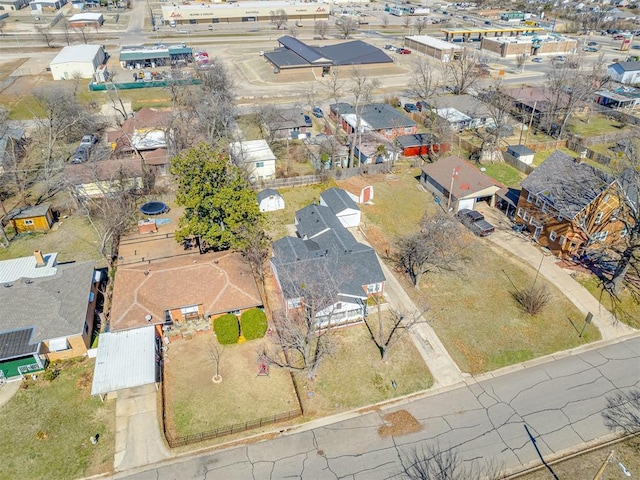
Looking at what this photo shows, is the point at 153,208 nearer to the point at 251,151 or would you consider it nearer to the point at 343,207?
the point at 251,151

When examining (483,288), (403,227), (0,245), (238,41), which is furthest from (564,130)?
(238,41)

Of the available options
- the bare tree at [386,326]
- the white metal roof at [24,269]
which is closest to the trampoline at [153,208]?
the white metal roof at [24,269]

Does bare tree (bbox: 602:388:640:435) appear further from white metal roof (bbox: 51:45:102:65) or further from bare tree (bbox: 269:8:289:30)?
bare tree (bbox: 269:8:289:30)

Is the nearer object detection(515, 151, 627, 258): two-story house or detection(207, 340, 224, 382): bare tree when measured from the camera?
detection(207, 340, 224, 382): bare tree

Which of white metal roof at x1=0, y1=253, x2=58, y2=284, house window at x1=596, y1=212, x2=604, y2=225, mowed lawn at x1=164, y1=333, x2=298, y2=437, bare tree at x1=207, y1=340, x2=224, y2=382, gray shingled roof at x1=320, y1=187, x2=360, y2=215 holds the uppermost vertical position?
house window at x1=596, y1=212, x2=604, y2=225

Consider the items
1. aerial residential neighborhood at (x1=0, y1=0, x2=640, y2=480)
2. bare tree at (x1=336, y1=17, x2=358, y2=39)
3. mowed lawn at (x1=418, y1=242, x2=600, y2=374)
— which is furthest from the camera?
bare tree at (x1=336, y1=17, x2=358, y2=39)

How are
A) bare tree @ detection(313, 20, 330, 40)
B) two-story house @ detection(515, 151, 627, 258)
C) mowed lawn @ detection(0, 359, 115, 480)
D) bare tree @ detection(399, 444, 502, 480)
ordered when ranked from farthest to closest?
bare tree @ detection(313, 20, 330, 40)
two-story house @ detection(515, 151, 627, 258)
mowed lawn @ detection(0, 359, 115, 480)
bare tree @ detection(399, 444, 502, 480)

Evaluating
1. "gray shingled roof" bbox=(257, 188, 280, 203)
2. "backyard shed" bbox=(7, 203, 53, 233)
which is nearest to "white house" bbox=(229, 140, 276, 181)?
"gray shingled roof" bbox=(257, 188, 280, 203)
